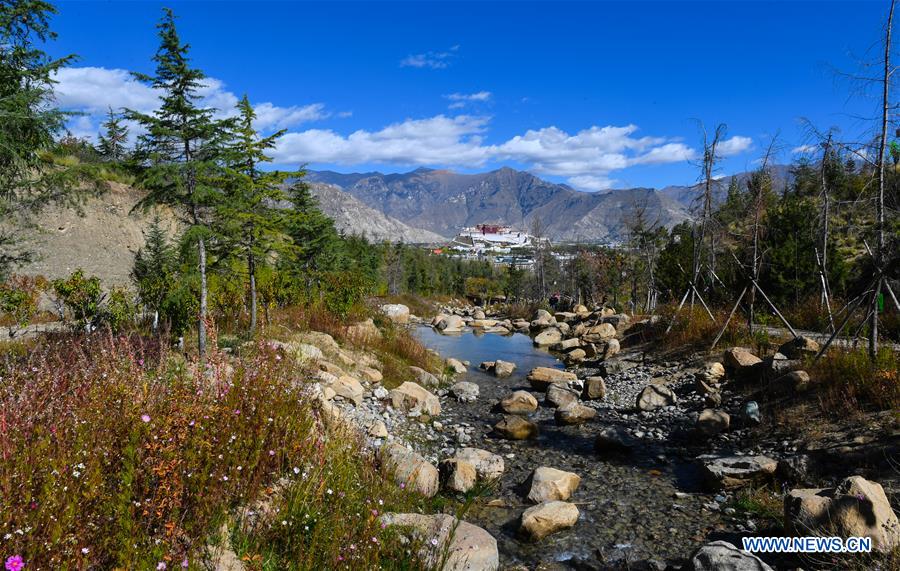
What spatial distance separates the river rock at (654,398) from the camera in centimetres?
1266

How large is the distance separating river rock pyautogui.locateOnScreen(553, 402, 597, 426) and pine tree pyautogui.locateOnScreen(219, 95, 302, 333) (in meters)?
8.38

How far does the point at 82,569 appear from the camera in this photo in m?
2.66

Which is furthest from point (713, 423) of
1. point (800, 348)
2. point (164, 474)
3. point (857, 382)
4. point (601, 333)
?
point (601, 333)

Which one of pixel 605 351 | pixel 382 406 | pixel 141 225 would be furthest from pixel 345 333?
pixel 141 225

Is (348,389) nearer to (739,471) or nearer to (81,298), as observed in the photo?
(739,471)

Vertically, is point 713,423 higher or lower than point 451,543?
lower

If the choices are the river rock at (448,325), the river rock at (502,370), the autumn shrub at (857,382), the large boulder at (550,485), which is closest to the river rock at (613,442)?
the large boulder at (550,485)

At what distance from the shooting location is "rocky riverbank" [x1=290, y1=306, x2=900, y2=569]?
6.06 metres

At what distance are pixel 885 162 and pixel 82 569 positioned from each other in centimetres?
1264

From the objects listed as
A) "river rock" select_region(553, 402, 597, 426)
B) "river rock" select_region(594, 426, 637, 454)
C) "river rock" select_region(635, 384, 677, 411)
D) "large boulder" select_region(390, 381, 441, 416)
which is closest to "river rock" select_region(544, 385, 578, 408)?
"river rock" select_region(553, 402, 597, 426)

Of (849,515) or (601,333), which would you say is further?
(601,333)

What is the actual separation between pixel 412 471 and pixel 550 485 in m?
2.24

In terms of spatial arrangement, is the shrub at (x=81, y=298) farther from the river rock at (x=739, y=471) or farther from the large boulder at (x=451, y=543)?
the river rock at (x=739, y=471)

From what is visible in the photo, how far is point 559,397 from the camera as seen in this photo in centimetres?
1380
